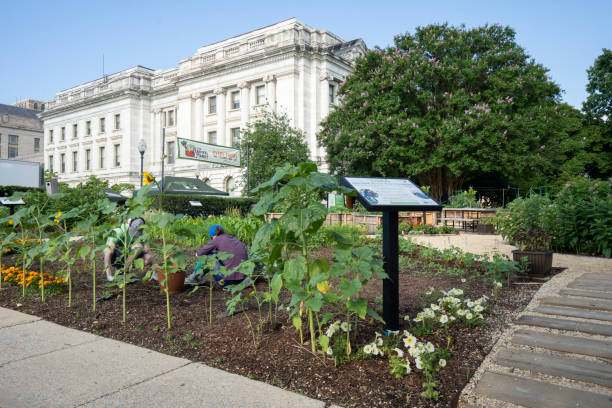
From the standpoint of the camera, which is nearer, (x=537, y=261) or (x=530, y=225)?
(x=537, y=261)

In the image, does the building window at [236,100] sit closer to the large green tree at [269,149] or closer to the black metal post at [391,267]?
the large green tree at [269,149]

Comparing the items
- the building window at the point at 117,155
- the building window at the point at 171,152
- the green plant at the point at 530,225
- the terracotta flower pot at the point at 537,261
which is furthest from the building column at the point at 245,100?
the terracotta flower pot at the point at 537,261

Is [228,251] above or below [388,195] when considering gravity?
below

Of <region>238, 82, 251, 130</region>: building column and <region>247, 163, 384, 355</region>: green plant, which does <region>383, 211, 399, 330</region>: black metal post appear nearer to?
<region>247, 163, 384, 355</region>: green plant

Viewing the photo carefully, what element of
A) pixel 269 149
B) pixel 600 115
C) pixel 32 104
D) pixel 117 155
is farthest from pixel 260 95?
pixel 32 104

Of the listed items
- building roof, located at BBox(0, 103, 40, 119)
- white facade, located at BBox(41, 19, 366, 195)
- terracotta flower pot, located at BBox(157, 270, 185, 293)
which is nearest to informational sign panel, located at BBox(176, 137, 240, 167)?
terracotta flower pot, located at BBox(157, 270, 185, 293)

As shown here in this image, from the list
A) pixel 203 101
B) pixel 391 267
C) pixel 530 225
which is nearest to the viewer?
pixel 391 267

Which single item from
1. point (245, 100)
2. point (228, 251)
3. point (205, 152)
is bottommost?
point (228, 251)

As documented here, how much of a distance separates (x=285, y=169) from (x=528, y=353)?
2.19 meters

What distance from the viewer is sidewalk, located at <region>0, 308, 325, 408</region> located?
7.32 feet

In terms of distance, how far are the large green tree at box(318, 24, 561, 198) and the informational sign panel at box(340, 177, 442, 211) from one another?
16.8 meters

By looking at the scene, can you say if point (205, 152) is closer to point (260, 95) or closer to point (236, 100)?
point (260, 95)

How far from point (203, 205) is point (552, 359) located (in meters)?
18.5

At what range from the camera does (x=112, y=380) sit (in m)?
2.53
